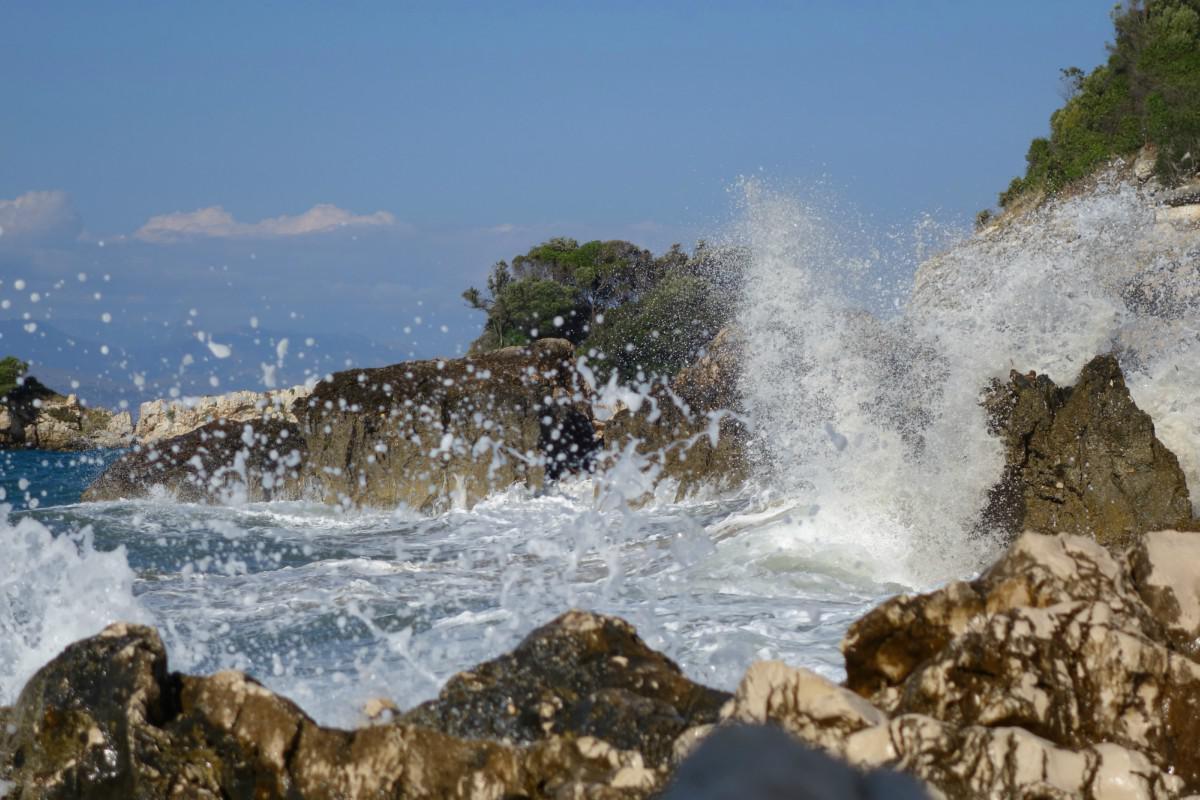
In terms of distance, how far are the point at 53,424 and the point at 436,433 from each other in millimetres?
35125

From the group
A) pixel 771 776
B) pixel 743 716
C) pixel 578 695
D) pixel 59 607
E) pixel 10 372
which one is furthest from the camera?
pixel 10 372

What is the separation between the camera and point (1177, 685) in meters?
3.21

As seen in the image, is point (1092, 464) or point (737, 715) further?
point (1092, 464)

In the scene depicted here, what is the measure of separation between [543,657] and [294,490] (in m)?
15.4

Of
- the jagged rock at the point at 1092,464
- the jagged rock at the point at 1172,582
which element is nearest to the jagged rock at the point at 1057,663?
the jagged rock at the point at 1172,582

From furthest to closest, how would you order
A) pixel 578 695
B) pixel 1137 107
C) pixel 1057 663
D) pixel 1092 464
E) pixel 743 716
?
pixel 1137 107, pixel 1092 464, pixel 578 695, pixel 1057 663, pixel 743 716

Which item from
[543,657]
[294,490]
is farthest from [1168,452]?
[294,490]

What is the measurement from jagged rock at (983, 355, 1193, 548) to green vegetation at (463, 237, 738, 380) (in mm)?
25870

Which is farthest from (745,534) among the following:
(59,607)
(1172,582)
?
(1172,582)

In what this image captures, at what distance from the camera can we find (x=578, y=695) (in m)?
3.39

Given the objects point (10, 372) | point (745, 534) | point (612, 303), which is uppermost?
point (612, 303)

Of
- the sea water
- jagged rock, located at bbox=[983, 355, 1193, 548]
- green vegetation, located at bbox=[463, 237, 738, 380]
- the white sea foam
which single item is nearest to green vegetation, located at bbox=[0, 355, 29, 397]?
green vegetation, located at bbox=[463, 237, 738, 380]

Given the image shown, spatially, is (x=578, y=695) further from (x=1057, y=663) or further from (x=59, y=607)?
(x=59, y=607)

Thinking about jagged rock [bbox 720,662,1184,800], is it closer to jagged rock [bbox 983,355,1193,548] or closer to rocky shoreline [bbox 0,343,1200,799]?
rocky shoreline [bbox 0,343,1200,799]
